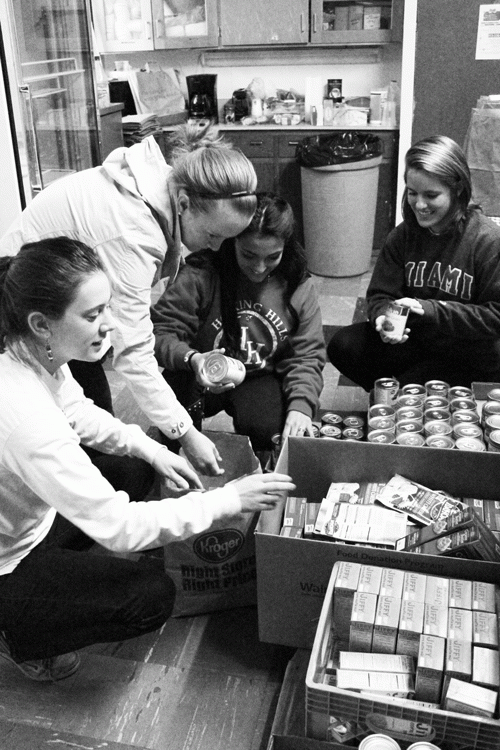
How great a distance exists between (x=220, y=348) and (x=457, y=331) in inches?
30.7

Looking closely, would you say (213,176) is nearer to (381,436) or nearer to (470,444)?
(381,436)

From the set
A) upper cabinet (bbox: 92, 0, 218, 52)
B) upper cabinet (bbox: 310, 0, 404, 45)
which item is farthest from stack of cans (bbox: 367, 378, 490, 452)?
upper cabinet (bbox: 92, 0, 218, 52)

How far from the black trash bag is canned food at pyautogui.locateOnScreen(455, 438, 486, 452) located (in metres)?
2.91

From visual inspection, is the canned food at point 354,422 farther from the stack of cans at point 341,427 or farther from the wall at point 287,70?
the wall at point 287,70

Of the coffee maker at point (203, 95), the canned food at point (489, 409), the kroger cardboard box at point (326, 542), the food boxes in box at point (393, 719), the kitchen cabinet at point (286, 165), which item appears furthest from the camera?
the coffee maker at point (203, 95)

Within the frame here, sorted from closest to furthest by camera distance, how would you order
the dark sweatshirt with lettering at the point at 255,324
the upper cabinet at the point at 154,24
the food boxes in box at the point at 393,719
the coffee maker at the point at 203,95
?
the food boxes in box at the point at 393,719 → the dark sweatshirt with lettering at the point at 255,324 → the upper cabinet at the point at 154,24 → the coffee maker at the point at 203,95

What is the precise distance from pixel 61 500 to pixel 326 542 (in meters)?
0.54

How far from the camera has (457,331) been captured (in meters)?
2.34

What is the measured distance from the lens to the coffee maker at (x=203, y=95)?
16.7 ft

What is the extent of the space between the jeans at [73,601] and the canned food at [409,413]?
748 mm

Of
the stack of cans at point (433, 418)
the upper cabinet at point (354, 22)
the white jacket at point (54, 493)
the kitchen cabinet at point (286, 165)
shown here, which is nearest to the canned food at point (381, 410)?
the stack of cans at point (433, 418)

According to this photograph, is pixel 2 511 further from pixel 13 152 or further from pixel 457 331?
pixel 13 152

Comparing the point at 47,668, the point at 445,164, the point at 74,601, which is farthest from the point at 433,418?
the point at 47,668

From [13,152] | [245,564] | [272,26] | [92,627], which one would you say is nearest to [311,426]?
[245,564]
